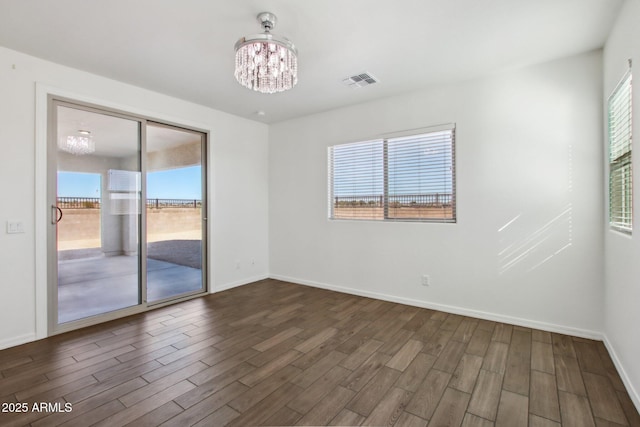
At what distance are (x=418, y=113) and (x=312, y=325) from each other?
2905mm

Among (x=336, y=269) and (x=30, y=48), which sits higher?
(x=30, y=48)

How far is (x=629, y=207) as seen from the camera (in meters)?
2.16

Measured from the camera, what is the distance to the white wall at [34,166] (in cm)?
277

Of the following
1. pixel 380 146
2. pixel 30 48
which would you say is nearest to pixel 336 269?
pixel 380 146

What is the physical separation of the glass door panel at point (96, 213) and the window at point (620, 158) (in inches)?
190

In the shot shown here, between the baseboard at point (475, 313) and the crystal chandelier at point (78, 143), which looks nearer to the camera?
the baseboard at point (475, 313)

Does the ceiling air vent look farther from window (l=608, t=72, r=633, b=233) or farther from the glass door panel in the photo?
the glass door panel

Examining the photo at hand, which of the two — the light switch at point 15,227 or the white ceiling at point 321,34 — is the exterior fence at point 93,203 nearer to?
the light switch at point 15,227

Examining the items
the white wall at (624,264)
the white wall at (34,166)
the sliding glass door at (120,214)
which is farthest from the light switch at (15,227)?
the white wall at (624,264)

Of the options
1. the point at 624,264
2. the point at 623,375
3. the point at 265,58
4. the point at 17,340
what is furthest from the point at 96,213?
the point at 623,375

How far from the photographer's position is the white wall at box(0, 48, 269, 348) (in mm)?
2773

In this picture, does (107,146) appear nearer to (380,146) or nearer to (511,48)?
(380,146)

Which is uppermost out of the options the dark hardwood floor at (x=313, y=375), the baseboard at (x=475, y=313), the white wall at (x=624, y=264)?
the white wall at (x=624, y=264)

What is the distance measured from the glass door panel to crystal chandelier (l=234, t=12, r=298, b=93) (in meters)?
2.21
